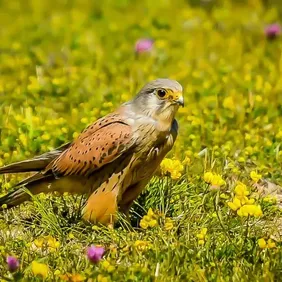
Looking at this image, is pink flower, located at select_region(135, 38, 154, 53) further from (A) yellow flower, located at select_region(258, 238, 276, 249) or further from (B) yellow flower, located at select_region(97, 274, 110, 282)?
(B) yellow flower, located at select_region(97, 274, 110, 282)

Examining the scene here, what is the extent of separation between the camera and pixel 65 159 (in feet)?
21.1

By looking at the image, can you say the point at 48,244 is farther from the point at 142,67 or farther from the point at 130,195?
the point at 142,67

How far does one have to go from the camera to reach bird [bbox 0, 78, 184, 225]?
20.4ft

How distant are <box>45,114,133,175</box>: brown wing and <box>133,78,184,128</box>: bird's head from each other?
0.17 meters

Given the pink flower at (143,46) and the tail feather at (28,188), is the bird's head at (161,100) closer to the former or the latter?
the tail feather at (28,188)

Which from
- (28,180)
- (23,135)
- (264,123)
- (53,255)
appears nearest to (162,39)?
(264,123)

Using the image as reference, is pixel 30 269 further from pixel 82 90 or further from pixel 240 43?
pixel 240 43

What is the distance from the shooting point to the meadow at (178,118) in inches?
220

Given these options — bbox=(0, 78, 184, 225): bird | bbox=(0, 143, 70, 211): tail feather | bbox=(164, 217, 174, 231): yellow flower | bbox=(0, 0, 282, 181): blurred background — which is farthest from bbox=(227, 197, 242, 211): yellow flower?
bbox=(0, 0, 282, 181): blurred background

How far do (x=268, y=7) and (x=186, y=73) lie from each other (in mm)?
3192

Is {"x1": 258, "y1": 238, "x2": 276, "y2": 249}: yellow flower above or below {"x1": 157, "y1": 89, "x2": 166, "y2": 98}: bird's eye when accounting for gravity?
below

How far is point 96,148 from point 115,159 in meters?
0.14

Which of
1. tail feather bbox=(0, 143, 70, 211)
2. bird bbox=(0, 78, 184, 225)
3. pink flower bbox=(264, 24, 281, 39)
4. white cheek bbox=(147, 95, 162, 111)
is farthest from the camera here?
pink flower bbox=(264, 24, 281, 39)

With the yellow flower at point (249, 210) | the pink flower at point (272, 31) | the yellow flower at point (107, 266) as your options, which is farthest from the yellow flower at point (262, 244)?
the pink flower at point (272, 31)
